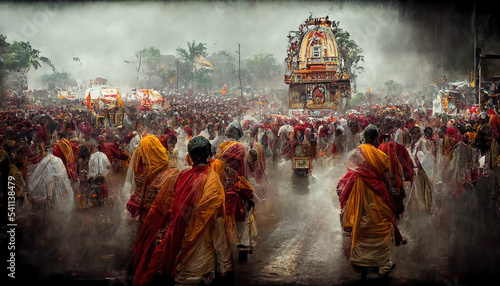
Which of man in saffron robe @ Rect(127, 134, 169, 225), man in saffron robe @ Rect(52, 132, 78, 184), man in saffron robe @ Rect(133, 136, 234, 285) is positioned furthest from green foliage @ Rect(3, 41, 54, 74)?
man in saffron robe @ Rect(133, 136, 234, 285)

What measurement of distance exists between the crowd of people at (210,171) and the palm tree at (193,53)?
0.89 meters

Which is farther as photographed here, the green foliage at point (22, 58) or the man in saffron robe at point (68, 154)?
the green foliage at point (22, 58)

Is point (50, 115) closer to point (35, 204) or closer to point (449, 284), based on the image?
point (35, 204)

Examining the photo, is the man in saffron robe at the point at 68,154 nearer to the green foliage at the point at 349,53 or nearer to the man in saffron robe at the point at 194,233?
the man in saffron robe at the point at 194,233

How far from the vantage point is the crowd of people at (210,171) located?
3803mm

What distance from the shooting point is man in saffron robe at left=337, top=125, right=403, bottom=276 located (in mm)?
4742

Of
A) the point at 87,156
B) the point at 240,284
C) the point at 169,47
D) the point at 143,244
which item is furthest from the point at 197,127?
the point at 143,244

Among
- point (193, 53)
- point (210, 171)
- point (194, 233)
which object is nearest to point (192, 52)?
point (193, 53)

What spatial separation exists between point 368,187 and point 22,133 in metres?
7.09

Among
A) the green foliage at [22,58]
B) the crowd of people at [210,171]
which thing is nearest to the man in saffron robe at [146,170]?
the crowd of people at [210,171]

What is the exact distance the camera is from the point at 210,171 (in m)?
3.73

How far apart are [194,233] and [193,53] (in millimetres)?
6028

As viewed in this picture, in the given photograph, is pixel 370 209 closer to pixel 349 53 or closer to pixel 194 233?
pixel 194 233

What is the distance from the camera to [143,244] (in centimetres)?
404
